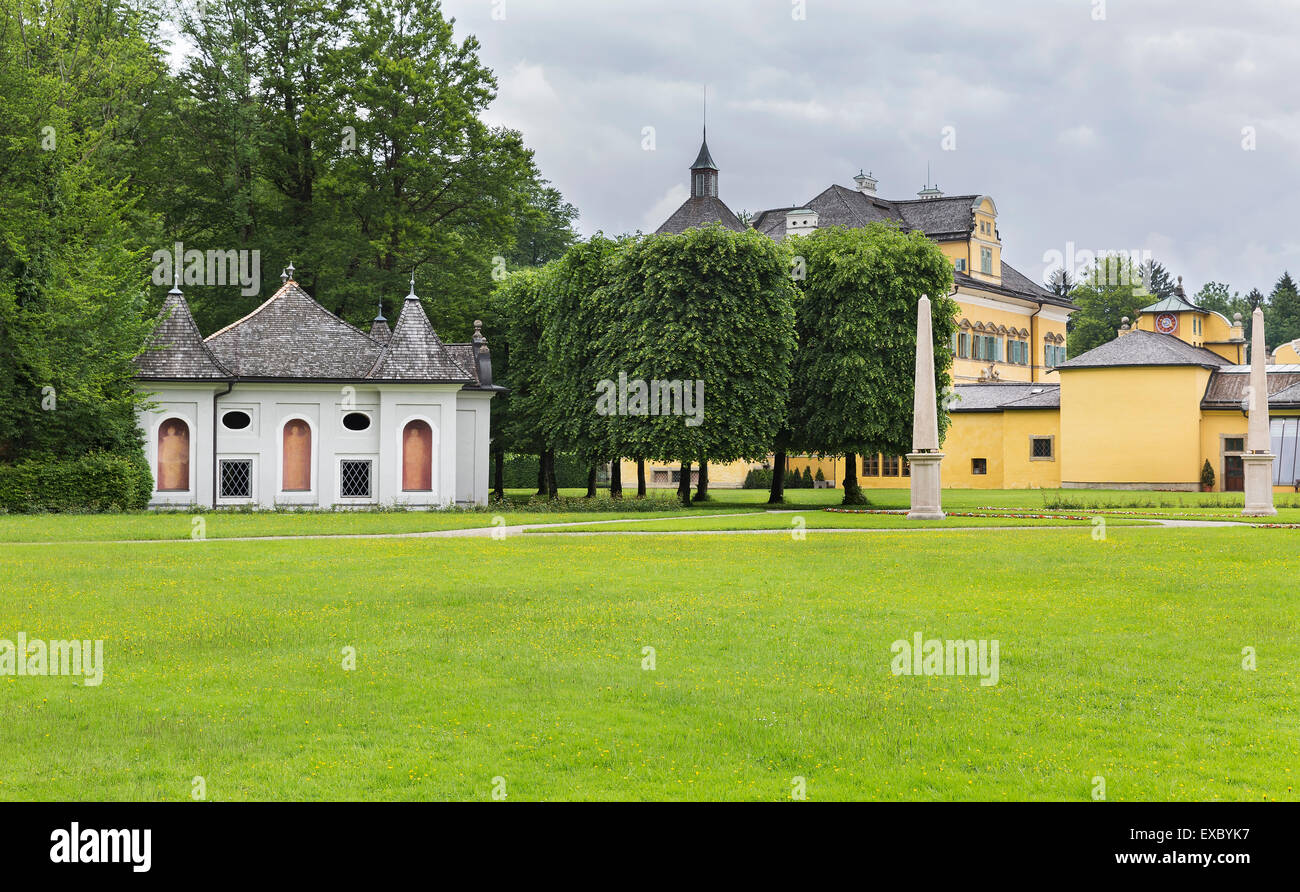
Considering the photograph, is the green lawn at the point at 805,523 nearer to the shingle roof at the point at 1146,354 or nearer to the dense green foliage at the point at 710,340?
the dense green foliage at the point at 710,340

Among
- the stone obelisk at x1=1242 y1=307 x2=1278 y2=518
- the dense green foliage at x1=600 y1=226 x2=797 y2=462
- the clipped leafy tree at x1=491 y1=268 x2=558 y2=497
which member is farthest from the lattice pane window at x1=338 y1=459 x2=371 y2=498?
the stone obelisk at x1=1242 y1=307 x2=1278 y2=518

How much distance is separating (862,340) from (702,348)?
7.14m

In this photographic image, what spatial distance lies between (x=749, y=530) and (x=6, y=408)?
2675 cm

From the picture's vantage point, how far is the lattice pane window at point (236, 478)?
4819cm

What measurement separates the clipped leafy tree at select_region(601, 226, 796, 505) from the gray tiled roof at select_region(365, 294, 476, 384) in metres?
6.67

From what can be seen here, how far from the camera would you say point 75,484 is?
42562 mm

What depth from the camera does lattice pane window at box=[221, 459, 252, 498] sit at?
48188 mm

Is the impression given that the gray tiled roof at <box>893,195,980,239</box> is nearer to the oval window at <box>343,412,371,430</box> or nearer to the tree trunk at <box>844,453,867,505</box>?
the tree trunk at <box>844,453,867,505</box>

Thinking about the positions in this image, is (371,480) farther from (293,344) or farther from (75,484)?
(75,484)

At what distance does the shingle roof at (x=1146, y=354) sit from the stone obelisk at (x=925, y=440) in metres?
27.6

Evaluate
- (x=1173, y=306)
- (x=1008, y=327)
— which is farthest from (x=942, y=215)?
(x=1173, y=306)

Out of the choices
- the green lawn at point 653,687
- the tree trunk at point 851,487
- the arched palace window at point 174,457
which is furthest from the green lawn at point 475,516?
the green lawn at point 653,687
